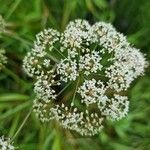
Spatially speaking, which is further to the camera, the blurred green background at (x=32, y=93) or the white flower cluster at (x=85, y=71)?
the blurred green background at (x=32, y=93)

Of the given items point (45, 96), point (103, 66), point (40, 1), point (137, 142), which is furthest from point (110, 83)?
point (40, 1)

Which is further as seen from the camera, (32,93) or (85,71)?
(32,93)

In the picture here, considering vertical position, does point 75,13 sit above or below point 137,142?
above

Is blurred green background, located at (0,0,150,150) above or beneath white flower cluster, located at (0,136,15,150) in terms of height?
above

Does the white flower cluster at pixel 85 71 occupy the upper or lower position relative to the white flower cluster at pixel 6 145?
upper

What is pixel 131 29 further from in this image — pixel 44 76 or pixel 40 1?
pixel 44 76
